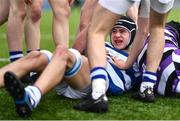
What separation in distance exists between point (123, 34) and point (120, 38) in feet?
0.21

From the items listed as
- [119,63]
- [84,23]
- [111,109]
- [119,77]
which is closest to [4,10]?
[84,23]

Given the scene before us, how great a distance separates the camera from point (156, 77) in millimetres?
4719

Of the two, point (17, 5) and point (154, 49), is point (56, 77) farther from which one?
Result: point (17, 5)

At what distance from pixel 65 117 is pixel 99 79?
369mm

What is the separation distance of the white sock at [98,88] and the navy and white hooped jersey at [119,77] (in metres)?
0.64

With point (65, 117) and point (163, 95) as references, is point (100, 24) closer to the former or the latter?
point (65, 117)

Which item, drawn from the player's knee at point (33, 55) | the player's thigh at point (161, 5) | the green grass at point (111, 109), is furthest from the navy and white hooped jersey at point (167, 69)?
the player's knee at point (33, 55)

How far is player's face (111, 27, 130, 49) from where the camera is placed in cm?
515

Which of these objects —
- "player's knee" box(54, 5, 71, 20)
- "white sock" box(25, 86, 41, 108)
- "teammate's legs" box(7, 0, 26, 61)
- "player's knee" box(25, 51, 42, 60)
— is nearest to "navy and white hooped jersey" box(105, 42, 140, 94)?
"player's knee" box(54, 5, 71, 20)

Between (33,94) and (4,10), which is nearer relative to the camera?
(33,94)

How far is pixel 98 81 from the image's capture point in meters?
4.04

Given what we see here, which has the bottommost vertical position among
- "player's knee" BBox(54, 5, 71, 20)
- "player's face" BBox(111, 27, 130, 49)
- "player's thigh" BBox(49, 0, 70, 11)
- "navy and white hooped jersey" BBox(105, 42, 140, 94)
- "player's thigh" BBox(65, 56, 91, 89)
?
"navy and white hooped jersey" BBox(105, 42, 140, 94)

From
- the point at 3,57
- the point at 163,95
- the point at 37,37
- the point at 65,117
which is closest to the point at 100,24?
the point at 65,117

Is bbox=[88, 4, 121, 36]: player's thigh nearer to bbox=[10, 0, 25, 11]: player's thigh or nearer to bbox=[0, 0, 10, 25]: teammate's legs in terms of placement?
bbox=[10, 0, 25, 11]: player's thigh
